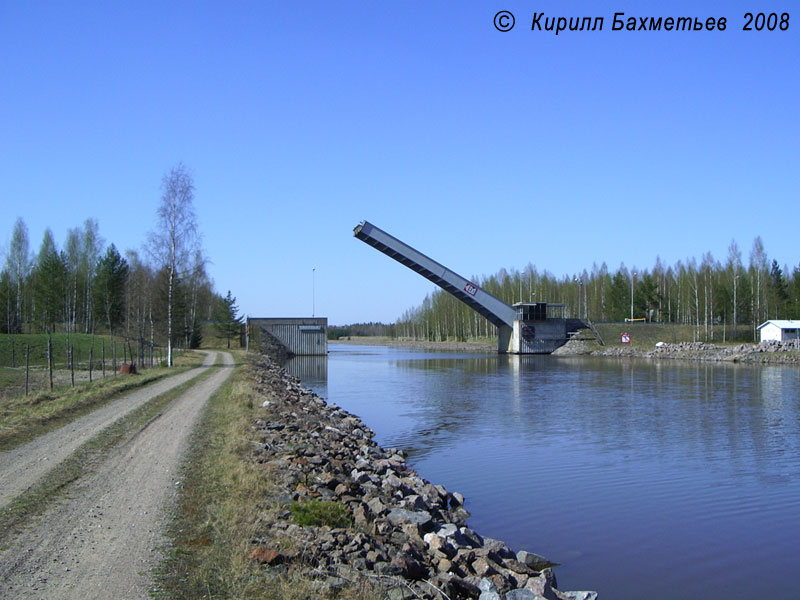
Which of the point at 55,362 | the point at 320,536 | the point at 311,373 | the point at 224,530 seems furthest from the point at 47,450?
the point at 311,373

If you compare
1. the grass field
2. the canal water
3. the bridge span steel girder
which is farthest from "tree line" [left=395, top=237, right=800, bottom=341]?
the canal water

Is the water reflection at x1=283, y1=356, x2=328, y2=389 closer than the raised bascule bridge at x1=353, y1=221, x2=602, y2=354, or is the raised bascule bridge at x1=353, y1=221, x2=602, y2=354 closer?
the water reflection at x1=283, y1=356, x2=328, y2=389

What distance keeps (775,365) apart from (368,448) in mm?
35623

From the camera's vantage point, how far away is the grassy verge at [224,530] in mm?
4465

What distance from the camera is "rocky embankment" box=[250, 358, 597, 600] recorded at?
5.09 metres

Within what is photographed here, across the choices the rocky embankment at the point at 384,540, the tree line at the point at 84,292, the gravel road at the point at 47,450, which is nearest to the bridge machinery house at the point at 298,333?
the tree line at the point at 84,292

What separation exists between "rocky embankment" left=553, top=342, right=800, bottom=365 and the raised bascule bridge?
1530 mm

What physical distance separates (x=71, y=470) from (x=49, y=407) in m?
5.83

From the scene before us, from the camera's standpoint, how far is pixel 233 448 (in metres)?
9.05

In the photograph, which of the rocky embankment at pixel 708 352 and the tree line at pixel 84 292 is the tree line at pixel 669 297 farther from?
the tree line at pixel 84 292

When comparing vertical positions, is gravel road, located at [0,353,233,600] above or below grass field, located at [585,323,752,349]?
below

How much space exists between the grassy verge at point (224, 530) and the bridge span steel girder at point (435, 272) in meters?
32.8

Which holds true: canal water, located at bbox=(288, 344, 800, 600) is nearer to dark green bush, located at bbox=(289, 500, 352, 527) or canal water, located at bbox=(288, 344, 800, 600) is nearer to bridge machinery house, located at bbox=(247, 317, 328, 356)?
dark green bush, located at bbox=(289, 500, 352, 527)

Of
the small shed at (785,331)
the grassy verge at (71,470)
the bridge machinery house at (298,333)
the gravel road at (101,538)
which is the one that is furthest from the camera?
the bridge machinery house at (298,333)
